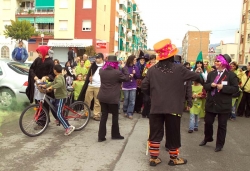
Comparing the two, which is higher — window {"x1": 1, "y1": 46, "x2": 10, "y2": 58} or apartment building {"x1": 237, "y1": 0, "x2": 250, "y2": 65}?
apartment building {"x1": 237, "y1": 0, "x2": 250, "y2": 65}

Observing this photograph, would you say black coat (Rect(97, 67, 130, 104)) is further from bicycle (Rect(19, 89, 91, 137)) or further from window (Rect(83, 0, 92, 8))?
window (Rect(83, 0, 92, 8))

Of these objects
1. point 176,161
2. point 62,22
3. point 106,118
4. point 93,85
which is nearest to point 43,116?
point 106,118

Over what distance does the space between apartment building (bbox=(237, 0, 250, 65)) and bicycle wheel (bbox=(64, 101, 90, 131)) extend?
43221mm

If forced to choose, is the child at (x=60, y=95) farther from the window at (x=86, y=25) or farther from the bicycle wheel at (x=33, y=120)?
the window at (x=86, y=25)

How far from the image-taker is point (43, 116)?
6.24m

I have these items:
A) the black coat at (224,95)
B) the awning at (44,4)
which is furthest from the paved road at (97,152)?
the awning at (44,4)

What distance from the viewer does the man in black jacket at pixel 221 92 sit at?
5371 millimetres

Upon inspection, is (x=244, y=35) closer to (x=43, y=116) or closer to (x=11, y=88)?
(x=11, y=88)

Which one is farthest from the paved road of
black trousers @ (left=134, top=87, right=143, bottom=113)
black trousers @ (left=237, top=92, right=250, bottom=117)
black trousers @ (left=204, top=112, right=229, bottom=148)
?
black trousers @ (left=237, top=92, right=250, bottom=117)

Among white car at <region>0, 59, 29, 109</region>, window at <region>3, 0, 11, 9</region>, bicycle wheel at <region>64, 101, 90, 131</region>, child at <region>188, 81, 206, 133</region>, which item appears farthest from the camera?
window at <region>3, 0, 11, 9</region>

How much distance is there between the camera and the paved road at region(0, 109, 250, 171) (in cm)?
451

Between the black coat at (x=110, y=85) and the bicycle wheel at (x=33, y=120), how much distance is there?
134 centimetres

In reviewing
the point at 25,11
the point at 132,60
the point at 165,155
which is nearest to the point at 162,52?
the point at 165,155

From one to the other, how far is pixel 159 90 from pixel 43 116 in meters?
2.92
